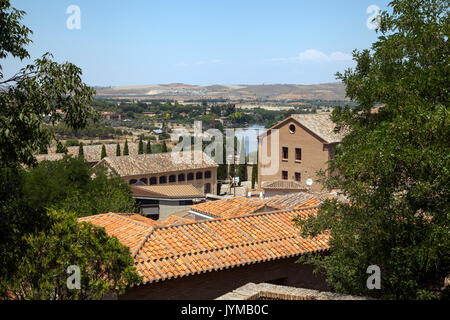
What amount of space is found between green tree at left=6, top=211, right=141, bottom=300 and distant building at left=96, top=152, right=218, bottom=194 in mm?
43986

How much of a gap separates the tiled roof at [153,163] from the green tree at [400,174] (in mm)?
43500

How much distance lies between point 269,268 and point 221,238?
5.24ft

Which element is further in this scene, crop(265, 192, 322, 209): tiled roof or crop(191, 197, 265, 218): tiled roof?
crop(191, 197, 265, 218): tiled roof

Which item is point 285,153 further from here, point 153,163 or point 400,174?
point 400,174

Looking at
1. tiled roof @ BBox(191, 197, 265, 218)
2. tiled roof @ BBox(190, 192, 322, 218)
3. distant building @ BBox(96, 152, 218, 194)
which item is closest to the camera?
tiled roof @ BBox(190, 192, 322, 218)

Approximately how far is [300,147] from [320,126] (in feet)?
9.95

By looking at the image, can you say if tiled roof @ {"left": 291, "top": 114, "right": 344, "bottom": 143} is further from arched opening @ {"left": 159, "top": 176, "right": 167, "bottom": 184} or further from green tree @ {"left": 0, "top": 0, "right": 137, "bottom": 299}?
green tree @ {"left": 0, "top": 0, "right": 137, "bottom": 299}

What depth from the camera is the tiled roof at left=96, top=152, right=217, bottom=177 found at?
5406 cm

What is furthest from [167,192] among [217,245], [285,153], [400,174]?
[400,174]

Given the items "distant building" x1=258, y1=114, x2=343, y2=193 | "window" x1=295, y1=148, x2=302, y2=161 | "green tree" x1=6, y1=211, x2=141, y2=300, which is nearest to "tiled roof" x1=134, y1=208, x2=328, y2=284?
"green tree" x1=6, y1=211, x2=141, y2=300

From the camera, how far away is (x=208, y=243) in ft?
43.5

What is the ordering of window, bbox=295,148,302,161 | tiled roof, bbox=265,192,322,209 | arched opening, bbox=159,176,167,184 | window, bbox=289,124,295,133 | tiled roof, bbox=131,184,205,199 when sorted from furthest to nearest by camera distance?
arched opening, bbox=159,176,167,184 → window, bbox=289,124,295,133 → window, bbox=295,148,302,161 → tiled roof, bbox=131,184,205,199 → tiled roof, bbox=265,192,322,209

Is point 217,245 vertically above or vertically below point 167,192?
above

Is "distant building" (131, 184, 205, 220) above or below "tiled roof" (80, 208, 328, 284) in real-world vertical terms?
below
